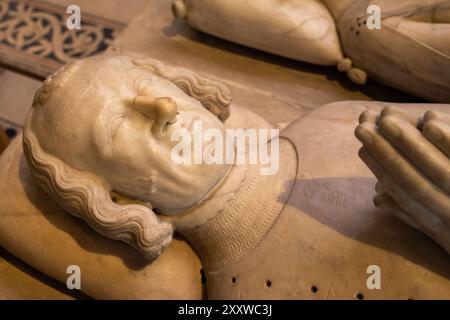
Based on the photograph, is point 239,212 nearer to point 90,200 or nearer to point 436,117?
point 90,200

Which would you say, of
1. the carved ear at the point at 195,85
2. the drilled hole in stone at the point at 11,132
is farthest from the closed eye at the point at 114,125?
the drilled hole in stone at the point at 11,132

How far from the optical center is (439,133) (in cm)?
96

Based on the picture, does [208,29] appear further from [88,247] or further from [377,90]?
[88,247]

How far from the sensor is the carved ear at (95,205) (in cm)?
124

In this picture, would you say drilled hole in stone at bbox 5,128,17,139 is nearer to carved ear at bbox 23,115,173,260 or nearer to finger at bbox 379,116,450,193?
carved ear at bbox 23,115,173,260

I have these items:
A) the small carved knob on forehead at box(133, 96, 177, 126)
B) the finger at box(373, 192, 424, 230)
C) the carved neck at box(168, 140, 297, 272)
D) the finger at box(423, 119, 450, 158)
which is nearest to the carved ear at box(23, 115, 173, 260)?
the carved neck at box(168, 140, 297, 272)

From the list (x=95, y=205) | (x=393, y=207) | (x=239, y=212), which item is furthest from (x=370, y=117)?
(x=95, y=205)

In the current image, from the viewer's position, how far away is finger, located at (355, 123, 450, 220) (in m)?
1.02

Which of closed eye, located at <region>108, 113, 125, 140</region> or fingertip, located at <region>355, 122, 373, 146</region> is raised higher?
closed eye, located at <region>108, 113, 125, 140</region>

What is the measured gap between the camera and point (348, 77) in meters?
2.04

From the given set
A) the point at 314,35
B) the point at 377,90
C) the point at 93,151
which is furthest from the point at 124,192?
the point at 377,90

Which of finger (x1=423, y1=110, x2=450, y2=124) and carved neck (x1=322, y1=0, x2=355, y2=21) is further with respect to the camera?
carved neck (x1=322, y1=0, x2=355, y2=21)

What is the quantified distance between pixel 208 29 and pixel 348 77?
2.30ft

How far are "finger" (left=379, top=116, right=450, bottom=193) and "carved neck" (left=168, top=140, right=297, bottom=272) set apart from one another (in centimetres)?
46
